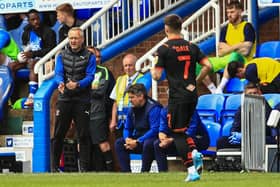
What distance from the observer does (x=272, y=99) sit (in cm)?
2008

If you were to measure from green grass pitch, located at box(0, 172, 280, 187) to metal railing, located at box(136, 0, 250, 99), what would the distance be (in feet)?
16.8

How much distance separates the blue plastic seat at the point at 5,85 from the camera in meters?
24.5

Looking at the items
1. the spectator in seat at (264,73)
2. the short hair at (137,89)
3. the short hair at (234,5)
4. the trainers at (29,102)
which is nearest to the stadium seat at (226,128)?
the spectator in seat at (264,73)

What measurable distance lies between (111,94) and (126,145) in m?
1.83

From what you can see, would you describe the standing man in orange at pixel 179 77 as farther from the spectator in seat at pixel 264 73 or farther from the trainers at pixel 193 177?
the spectator in seat at pixel 264 73

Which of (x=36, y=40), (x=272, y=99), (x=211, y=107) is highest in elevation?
(x=36, y=40)

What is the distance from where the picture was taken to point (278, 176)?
16344 millimetres

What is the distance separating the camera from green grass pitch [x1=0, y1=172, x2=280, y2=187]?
14844 mm

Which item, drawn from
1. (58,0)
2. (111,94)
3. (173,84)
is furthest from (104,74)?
(173,84)

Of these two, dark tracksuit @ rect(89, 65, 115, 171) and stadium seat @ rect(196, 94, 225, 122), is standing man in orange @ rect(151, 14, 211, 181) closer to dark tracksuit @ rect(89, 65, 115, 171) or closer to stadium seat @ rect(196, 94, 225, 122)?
stadium seat @ rect(196, 94, 225, 122)

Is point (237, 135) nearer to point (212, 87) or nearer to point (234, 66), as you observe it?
point (234, 66)

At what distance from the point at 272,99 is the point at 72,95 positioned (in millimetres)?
3118

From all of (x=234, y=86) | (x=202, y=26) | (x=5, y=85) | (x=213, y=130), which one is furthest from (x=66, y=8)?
(x=213, y=130)

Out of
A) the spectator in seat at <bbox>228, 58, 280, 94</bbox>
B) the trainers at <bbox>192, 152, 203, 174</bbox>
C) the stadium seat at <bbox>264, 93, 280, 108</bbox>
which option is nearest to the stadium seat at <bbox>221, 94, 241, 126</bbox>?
the spectator in seat at <bbox>228, 58, 280, 94</bbox>
